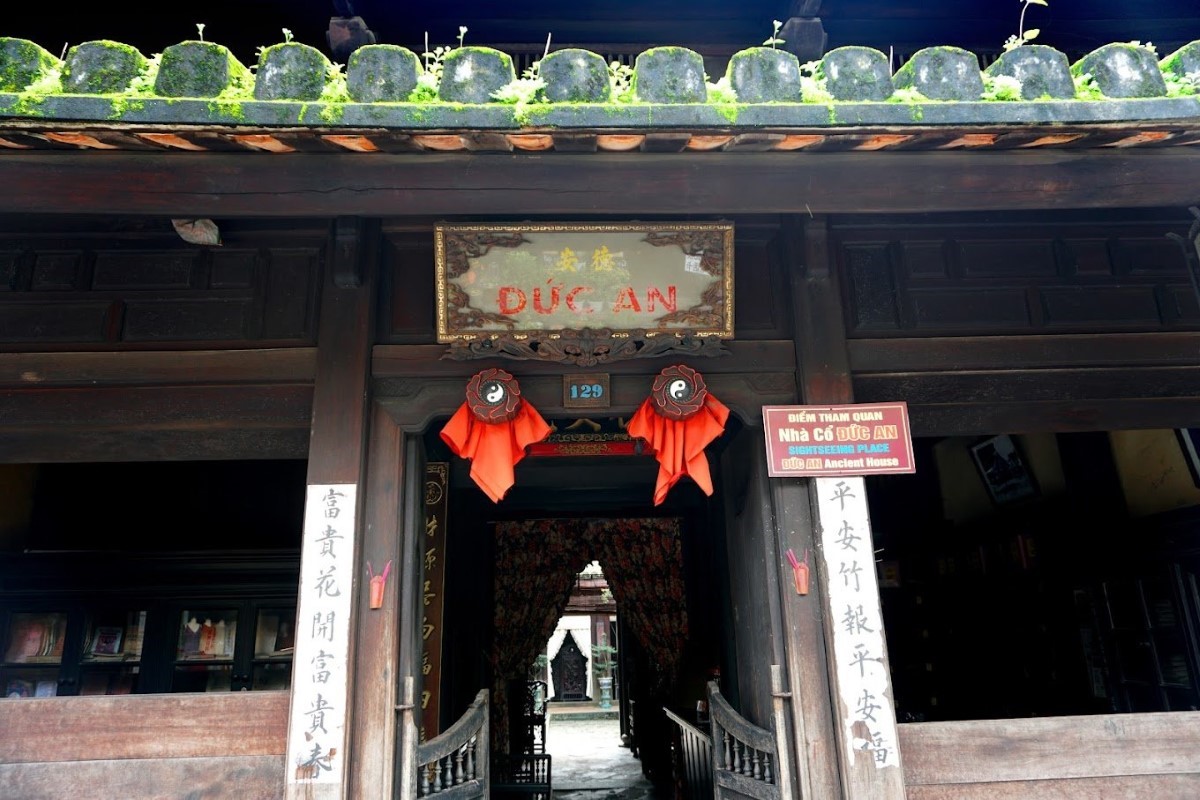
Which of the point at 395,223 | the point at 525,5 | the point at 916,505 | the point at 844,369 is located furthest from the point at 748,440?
the point at 916,505

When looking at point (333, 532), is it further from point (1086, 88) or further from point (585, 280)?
point (1086, 88)

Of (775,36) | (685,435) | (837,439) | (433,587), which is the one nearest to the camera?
(837,439)

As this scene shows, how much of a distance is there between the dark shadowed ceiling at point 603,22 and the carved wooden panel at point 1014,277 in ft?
5.17

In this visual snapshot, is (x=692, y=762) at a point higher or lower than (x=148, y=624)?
lower

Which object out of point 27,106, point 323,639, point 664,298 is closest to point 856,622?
point 664,298

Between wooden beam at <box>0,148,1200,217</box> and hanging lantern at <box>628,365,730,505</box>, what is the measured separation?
110 centimetres

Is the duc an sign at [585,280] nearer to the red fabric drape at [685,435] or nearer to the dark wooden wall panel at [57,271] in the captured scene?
the red fabric drape at [685,435]

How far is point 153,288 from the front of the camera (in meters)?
4.45

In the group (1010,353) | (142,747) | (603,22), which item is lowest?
(142,747)

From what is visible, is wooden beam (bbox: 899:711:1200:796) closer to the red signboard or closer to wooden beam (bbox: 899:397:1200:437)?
the red signboard

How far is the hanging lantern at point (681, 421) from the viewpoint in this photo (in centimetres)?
430

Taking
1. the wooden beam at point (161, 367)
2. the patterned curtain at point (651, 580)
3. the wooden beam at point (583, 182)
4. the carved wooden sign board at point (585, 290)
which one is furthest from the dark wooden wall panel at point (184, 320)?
the patterned curtain at point (651, 580)

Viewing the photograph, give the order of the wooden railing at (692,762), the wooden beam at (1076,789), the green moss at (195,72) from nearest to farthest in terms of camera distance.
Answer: the green moss at (195,72) < the wooden beam at (1076,789) < the wooden railing at (692,762)

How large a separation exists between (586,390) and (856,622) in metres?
1.92
